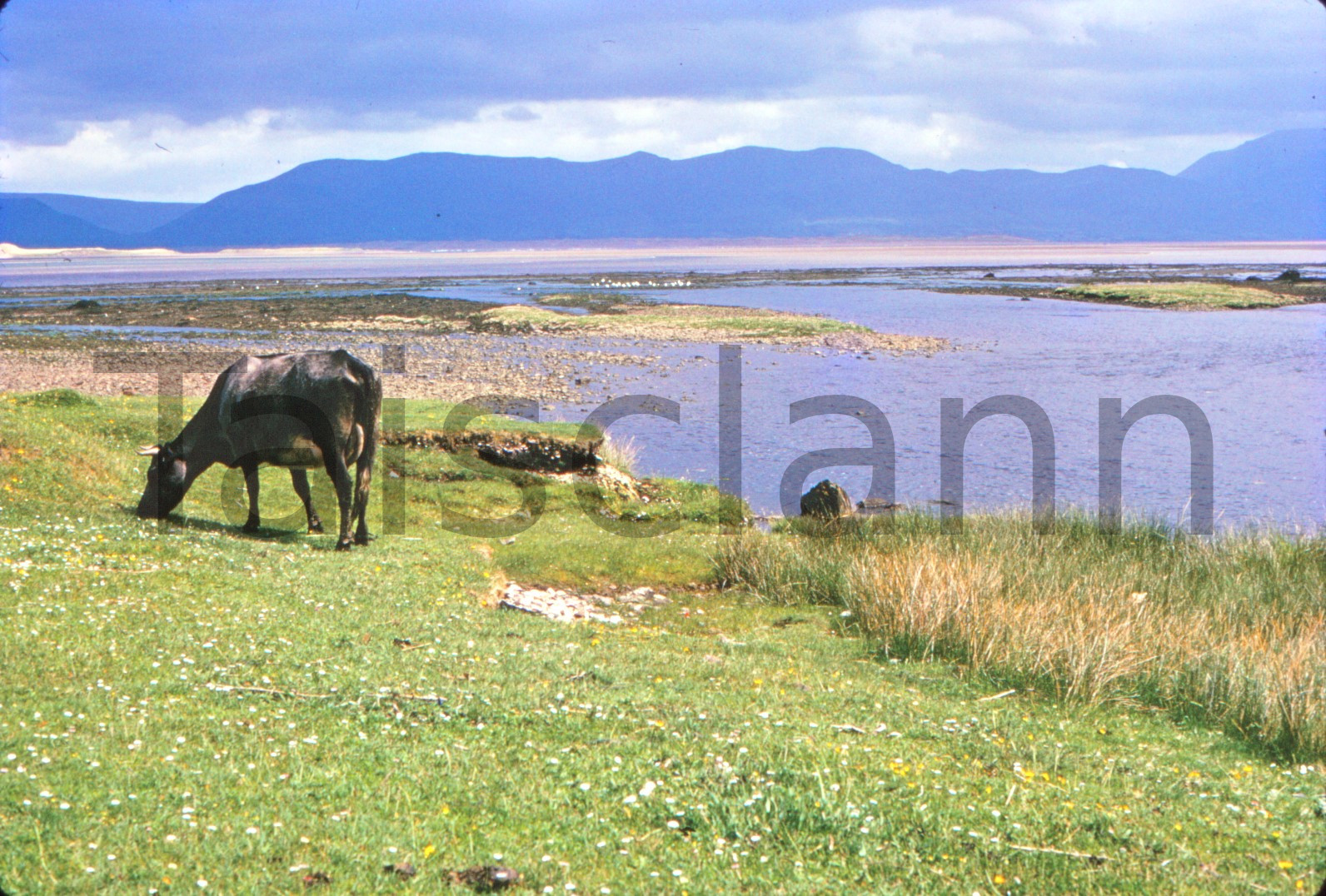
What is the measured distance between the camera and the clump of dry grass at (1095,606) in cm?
1276

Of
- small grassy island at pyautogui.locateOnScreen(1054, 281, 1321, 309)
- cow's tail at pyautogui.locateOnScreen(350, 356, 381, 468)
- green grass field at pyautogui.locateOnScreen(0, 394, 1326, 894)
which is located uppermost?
small grassy island at pyautogui.locateOnScreen(1054, 281, 1321, 309)

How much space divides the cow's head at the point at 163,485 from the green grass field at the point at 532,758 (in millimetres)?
1885

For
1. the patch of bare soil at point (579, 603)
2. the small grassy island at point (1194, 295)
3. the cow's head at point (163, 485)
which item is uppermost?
the small grassy island at point (1194, 295)

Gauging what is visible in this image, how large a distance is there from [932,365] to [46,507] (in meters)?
46.0

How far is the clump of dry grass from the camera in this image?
12.8m

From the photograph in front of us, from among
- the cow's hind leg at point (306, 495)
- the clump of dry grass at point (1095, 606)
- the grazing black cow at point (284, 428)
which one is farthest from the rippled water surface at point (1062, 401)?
the grazing black cow at point (284, 428)

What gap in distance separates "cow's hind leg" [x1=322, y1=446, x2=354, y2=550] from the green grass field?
7.45ft

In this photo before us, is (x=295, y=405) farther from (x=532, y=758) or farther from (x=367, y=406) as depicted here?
(x=532, y=758)

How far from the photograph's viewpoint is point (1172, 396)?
4781 cm

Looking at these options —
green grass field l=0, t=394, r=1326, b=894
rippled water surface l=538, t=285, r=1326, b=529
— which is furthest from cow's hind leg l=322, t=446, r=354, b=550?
rippled water surface l=538, t=285, r=1326, b=529

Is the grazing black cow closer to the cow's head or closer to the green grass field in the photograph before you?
the cow's head

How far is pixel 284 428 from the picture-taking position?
Answer: 19000 mm

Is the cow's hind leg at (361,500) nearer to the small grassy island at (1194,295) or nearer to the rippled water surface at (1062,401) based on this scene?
the rippled water surface at (1062,401)

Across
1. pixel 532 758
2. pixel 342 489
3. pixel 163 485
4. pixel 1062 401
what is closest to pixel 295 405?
pixel 342 489
